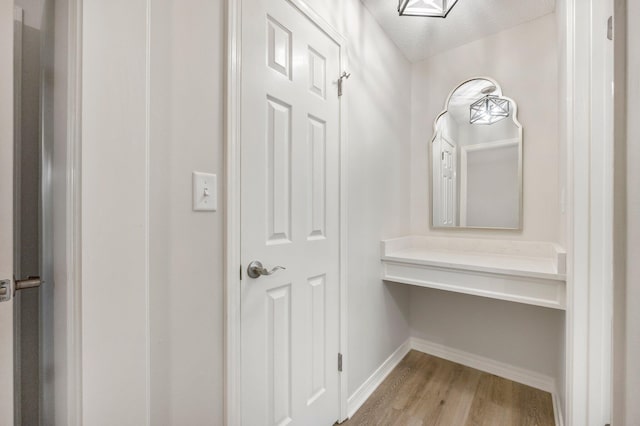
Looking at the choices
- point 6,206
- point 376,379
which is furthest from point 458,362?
point 6,206

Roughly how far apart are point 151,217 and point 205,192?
0.58ft

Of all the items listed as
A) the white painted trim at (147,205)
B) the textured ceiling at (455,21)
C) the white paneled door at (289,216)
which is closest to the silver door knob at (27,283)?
the white painted trim at (147,205)

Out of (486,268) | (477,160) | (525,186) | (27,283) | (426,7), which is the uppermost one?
(426,7)

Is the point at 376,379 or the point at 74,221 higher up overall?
the point at 74,221

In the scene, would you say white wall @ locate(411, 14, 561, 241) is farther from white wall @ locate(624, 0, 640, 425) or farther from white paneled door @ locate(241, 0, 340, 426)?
white wall @ locate(624, 0, 640, 425)

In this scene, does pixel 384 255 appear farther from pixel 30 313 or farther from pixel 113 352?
pixel 30 313

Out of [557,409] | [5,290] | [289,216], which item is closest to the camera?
[5,290]

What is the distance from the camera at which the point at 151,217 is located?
0.78 m

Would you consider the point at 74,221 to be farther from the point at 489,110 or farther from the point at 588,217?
the point at 489,110

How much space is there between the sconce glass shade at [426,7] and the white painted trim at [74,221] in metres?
1.43

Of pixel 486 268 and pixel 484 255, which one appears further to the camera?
pixel 484 255

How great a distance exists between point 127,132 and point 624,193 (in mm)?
973

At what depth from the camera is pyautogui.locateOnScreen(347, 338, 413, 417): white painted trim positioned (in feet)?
5.38

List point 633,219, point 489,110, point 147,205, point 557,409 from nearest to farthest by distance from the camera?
point 633,219 < point 147,205 < point 557,409 < point 489,110
